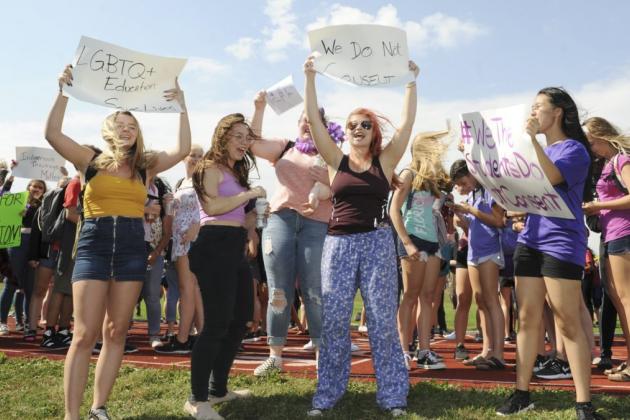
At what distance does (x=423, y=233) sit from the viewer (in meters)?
6.42

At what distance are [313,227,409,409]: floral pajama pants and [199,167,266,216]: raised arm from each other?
72 cm

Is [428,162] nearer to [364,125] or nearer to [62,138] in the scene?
[364,125]

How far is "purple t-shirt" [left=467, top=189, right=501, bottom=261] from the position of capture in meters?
6.40

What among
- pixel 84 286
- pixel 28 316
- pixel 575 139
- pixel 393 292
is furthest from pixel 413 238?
pixel 28 316

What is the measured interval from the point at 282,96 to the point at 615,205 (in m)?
3.03

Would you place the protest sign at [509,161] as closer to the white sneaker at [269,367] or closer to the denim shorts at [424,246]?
the denim shorts at [424,246]

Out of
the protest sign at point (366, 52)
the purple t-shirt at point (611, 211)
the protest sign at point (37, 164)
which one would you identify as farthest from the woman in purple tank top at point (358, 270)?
the protest sign at point (37, 164)

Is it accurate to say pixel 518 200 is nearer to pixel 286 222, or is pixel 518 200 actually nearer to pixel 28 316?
pixel 286 222

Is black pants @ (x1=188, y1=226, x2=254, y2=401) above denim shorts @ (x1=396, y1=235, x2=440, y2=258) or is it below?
below

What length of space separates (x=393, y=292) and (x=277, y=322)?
1.64 meters

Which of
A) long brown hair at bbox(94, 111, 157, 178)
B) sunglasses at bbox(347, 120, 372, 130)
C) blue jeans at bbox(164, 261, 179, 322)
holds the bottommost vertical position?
blue jeans at bbox(164, 261, 179, 322)

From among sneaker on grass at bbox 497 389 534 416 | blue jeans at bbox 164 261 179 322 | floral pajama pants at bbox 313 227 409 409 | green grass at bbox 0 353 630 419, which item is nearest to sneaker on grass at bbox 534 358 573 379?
green grass at bbox 0 353 630 419

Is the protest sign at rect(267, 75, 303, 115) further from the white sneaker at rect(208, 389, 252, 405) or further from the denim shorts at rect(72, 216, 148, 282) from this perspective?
the white sneaker at rect(208, 389, 252, 405)

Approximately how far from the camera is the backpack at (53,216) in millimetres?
8109
